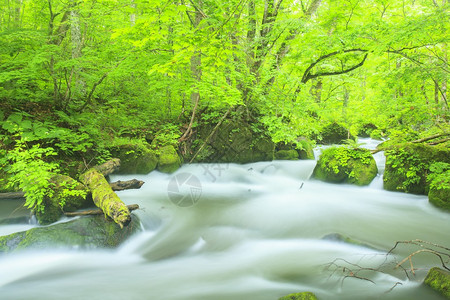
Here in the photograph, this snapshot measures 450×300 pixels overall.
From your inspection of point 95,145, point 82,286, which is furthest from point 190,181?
point 82,286

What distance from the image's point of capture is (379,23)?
5156mm

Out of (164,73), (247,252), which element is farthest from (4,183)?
(247,252)

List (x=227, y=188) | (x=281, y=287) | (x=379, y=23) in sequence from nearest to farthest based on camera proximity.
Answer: (x=281, y=287), (x=379, y=23), (x=227, y=188)

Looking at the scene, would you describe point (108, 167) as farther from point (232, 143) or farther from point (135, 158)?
point (232, 143)

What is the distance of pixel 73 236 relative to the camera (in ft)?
12.1

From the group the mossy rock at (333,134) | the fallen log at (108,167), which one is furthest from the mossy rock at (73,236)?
the mossy rock at (333,134)

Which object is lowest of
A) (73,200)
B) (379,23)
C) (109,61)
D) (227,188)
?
(227,188)

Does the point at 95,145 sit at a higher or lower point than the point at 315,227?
higher

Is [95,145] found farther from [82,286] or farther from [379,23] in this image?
[379,23]

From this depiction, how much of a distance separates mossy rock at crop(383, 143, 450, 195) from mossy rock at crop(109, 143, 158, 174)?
6.47 metres

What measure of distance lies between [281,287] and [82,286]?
2.50 m

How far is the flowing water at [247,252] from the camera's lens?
296cm

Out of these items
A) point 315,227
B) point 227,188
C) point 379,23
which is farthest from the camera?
point 227,188

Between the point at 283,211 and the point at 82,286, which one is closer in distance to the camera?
the point at 82,286
